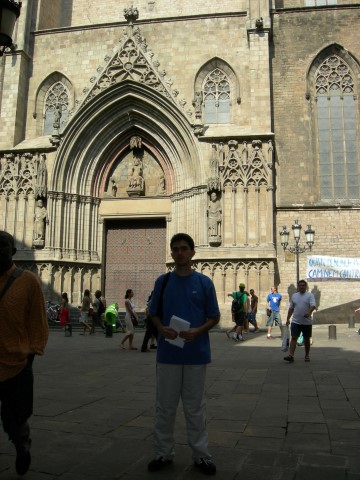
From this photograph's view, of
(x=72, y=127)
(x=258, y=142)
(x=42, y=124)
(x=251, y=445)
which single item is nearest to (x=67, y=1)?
(x=42, y=124)

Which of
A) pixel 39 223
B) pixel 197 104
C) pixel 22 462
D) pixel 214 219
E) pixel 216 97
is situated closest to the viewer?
pixel 22 462

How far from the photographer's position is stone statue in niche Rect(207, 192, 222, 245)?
18859mm

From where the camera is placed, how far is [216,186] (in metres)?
19.1

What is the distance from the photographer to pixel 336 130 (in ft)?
69.6

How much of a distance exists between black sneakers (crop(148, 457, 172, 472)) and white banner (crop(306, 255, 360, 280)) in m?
17.0

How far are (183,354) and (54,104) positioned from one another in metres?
21.5

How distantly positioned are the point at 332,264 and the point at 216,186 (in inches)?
227

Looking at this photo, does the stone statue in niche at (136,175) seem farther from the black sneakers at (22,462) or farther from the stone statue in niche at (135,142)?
the black sneakers at (22,462)

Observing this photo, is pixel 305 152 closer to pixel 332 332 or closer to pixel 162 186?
pixel 162 186

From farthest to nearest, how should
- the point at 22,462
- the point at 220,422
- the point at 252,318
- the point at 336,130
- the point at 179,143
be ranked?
the point at 336,130 < the point at 179,143 < the point at 252,318 < the point at 220,422 < the point at 22,462

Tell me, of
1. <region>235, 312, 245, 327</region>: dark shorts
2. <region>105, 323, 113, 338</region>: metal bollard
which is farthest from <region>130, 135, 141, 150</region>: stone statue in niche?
<region>235, 312, 245, 327</region>: dark shorts

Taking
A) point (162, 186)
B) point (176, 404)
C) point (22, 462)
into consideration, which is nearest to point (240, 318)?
point (162, 186)

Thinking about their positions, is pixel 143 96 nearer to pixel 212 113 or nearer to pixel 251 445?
pixel 212 113

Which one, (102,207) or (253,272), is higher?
(102,207)
